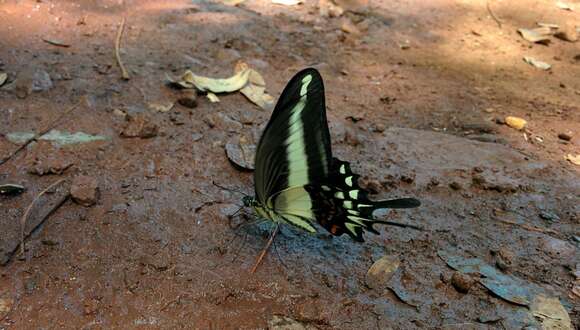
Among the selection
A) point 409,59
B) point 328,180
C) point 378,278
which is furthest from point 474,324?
point 409,59

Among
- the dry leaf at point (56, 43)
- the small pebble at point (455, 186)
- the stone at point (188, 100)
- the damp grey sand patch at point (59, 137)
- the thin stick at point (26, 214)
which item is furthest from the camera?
the dry leaf at point (56, 43)

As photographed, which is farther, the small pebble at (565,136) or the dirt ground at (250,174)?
the small pebble at (565,136)

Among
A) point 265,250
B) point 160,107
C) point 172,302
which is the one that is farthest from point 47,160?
point 265,250

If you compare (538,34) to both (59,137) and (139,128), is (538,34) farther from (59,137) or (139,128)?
(59,137)

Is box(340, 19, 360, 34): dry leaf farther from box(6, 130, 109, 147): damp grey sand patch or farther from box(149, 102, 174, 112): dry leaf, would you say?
box(6, 130, 109, 147): damp grey sand patch

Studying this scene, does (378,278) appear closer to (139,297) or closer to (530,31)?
(139,297)

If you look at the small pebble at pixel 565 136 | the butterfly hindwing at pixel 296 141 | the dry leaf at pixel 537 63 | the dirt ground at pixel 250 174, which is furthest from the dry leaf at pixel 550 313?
the dry leaf at pixel 537 63

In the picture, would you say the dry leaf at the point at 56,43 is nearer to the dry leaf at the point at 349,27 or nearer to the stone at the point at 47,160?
the stone at the point at 47,160
